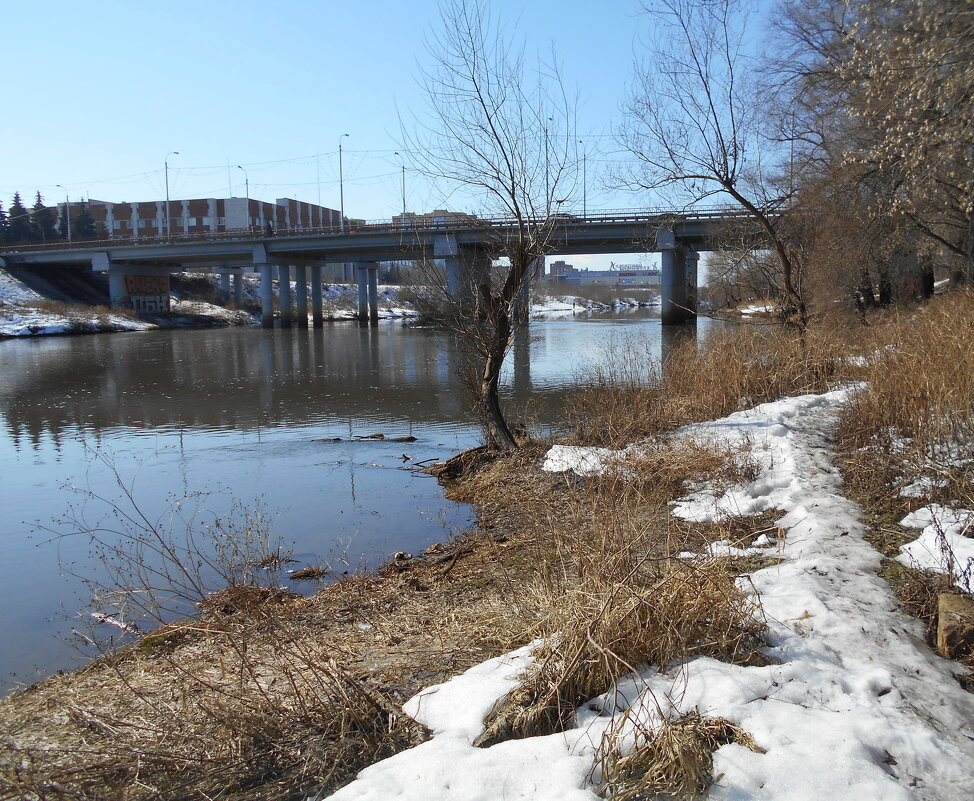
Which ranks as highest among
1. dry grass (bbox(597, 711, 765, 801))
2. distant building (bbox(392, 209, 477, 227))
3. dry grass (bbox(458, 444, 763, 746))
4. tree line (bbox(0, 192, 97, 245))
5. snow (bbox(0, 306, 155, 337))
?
tree line (bbox(0, 192, 97, 245))

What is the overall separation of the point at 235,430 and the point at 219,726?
13.1m

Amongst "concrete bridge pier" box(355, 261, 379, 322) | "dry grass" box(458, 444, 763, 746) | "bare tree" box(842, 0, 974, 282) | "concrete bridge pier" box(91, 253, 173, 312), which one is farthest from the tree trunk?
"concrete bridge pier" box(91, 253, 173, 312)

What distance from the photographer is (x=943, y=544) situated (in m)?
4.74

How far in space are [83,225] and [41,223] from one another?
15.5ft

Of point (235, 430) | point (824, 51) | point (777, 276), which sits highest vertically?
point (824, 51)

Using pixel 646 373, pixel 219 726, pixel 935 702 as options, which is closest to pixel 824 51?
pixel 646 373

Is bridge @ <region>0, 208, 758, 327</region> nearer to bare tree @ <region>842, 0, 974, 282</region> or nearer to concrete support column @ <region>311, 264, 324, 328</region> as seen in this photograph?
concrete support column @ <region>311, 264, 324, 328</region>

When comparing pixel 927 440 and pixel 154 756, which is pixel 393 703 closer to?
pixel 154 756

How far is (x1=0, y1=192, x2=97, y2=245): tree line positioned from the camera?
8912cm

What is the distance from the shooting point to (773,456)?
817cm

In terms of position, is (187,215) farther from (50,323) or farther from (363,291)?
(50,323)

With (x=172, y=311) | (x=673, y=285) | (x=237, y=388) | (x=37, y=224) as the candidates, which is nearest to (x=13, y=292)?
(x=172, y=311)

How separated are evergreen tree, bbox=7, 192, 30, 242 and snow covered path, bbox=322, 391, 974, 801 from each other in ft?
343

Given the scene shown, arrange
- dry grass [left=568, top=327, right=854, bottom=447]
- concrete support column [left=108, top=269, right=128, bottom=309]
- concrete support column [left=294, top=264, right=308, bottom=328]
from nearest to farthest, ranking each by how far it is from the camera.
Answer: dry grass [left=568, top=327, right=854, bottom=447], concrete support column [left=108, top=269, right=128, bottom=309], concrete support column [left=294, top=264, right=308, bottom=328]
